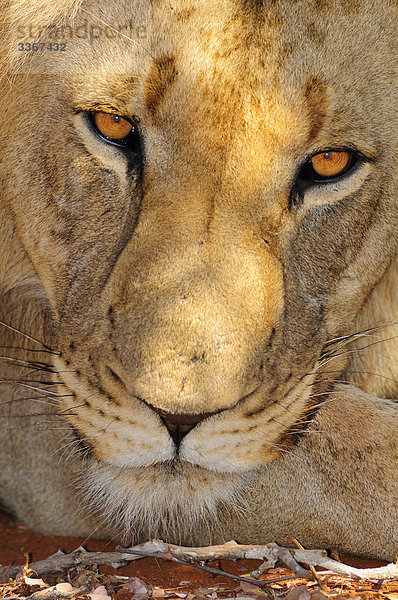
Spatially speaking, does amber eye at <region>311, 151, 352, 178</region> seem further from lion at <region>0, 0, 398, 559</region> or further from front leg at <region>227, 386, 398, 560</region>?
front leg at <region>227, 386, 398, 560</region>

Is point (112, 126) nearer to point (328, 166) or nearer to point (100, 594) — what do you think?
point (328, 166)

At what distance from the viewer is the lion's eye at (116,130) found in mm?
2346

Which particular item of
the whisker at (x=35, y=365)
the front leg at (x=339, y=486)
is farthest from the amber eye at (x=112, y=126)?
the front leg at (x=339, y=486)

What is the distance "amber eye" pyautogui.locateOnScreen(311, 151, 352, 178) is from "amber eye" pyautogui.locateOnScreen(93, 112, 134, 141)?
1.74 ft

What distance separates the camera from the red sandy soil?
2.34 meters

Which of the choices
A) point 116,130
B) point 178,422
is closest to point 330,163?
point 116,130

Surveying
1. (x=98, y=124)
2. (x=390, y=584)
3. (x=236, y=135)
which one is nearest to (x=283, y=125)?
(x=236, y=135)

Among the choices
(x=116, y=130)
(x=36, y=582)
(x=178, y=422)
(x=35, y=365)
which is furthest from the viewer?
(x=35, y=365)

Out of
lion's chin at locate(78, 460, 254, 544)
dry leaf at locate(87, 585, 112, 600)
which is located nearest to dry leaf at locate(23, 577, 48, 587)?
dry leaf at locate(87, 585, 112, 600)

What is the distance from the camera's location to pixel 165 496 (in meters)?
2.38

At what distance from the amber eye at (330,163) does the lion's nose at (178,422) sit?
79 cm

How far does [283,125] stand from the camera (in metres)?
2.25

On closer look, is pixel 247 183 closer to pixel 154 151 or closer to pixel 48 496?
pixel 154 151

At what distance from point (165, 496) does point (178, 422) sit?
40 cm
